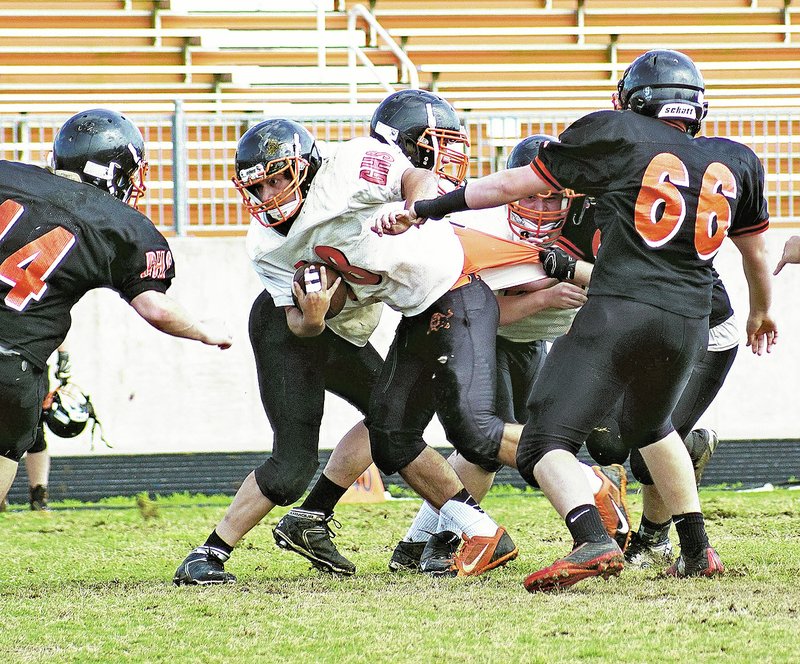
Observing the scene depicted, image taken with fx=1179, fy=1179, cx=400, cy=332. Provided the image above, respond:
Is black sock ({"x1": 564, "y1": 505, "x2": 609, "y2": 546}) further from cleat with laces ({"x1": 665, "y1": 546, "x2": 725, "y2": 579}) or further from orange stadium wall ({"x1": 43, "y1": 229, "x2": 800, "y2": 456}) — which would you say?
orange stadium wall ({"x1": 43, "y1": 229, "x2": 800, "y2": 456})

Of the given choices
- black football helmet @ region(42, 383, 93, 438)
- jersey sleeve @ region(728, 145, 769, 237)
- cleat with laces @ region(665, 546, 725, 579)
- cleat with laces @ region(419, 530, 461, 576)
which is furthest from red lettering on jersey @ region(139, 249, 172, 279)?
black football helmet @ region(42, 383, 93, 438)

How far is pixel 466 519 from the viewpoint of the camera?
407 centimetres

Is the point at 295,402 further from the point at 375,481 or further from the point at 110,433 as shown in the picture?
the point at 110,433

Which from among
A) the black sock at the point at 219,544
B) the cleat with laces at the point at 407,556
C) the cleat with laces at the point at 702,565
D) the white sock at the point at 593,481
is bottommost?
the cleat with laces at the point at 407,556

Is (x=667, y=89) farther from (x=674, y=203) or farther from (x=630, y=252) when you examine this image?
(x=630, y=252)

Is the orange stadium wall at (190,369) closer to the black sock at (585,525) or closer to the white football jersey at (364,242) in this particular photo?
the white football jersey at (364,242)

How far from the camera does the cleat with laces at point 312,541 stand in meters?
4.34

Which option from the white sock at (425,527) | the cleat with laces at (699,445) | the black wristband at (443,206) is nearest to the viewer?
the black wristband at (443,206)

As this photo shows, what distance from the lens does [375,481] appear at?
7.40 meters

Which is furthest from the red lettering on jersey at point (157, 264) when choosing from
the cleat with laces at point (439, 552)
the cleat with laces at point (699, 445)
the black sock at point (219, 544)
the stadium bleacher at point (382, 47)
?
the stadium bleacher at point (382, 47)

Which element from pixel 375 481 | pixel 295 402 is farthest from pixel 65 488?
pixel 295 402

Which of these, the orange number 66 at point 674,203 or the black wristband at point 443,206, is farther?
the black wristband at point 443,206

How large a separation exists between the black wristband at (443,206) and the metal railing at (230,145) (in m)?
5.80

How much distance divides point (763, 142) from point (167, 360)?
16.8 ft
